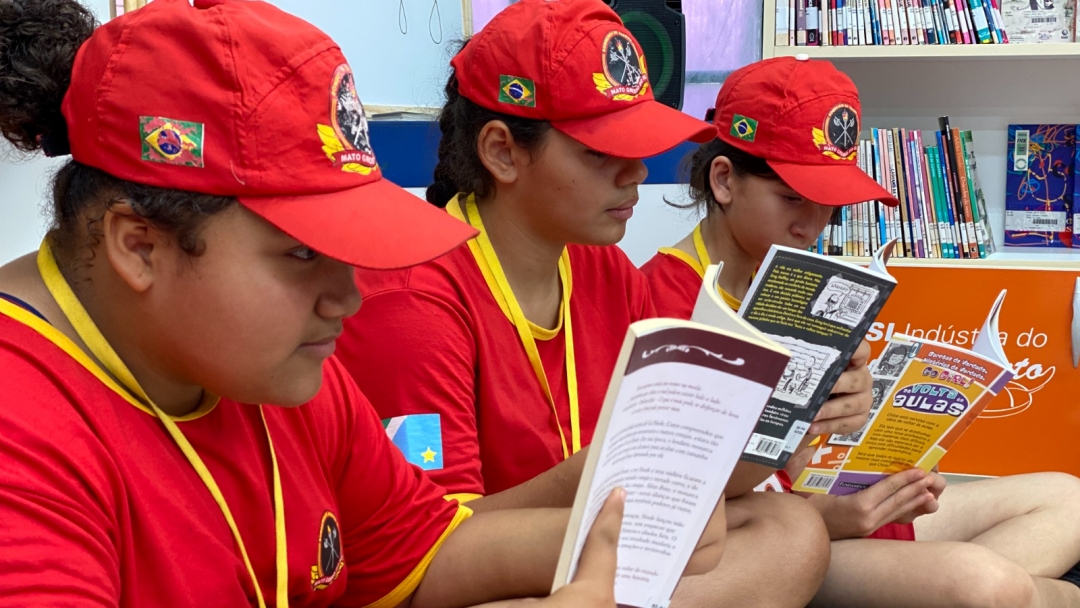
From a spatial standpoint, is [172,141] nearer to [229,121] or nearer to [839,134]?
[229,121]

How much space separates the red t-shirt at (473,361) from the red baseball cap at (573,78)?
25cm

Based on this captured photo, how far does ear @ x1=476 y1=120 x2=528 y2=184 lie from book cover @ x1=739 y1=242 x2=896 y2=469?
0.48m

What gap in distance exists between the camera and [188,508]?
84cm

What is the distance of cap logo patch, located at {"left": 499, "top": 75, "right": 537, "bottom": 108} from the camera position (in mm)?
1494

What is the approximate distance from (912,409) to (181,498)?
111cm

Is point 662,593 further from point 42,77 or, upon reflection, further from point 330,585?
point 42,77

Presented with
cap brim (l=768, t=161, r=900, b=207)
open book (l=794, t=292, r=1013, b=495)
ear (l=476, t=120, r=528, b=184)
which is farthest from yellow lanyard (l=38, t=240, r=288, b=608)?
cap brim (l=768, t=161, r=900, b=207)

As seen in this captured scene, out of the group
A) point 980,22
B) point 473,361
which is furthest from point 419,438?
point 980,22

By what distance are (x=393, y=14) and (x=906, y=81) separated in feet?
5.43

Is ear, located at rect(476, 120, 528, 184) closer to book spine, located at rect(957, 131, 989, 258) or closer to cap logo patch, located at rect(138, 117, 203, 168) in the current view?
cap logo patch, located at rect(138, 117, 203, 168)

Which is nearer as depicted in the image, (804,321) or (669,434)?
(669,434)

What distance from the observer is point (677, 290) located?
1.92 meters

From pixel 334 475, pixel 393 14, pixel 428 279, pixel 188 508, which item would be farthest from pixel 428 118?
pixel 188 508

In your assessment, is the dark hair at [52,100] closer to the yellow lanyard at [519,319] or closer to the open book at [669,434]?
the open book at [669,434]
